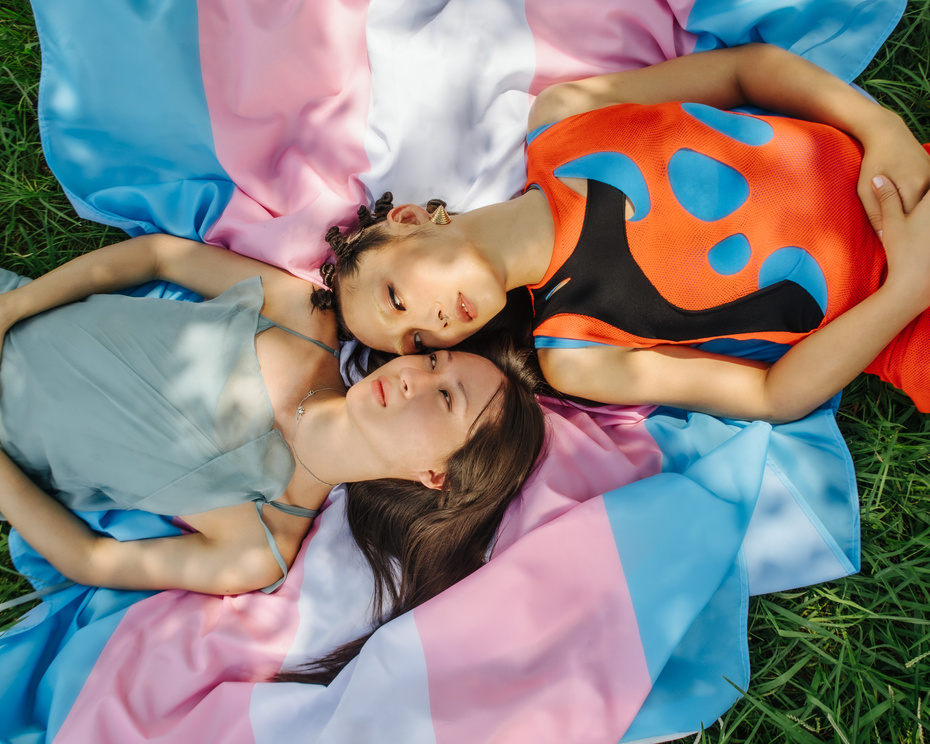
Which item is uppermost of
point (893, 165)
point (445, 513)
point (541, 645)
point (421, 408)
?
point (893, 165)

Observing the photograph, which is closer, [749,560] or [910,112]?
[749,560]

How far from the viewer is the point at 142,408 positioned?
197 cm

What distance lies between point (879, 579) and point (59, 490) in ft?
8.45

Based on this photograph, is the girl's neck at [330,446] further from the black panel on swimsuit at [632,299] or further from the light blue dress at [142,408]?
the black panel on swimsuit at [632,299]

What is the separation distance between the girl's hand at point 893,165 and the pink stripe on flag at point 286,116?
161 centimetres

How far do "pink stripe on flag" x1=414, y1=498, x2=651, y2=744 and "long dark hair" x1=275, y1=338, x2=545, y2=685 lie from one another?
160mm

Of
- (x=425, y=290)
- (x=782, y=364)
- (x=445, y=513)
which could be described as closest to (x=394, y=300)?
(x=425, y=290)

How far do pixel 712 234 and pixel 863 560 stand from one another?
1.15 metres

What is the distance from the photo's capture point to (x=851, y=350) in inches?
74.5

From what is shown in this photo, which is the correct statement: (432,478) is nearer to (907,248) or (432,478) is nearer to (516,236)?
(516,236)

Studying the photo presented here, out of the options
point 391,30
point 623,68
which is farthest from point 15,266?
point 623,68

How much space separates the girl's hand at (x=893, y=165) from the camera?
188 centimetres

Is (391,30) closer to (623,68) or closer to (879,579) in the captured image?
(623,68)

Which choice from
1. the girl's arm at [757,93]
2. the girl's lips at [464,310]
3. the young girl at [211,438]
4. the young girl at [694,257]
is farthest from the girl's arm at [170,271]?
the girl's arm at [757,93]
